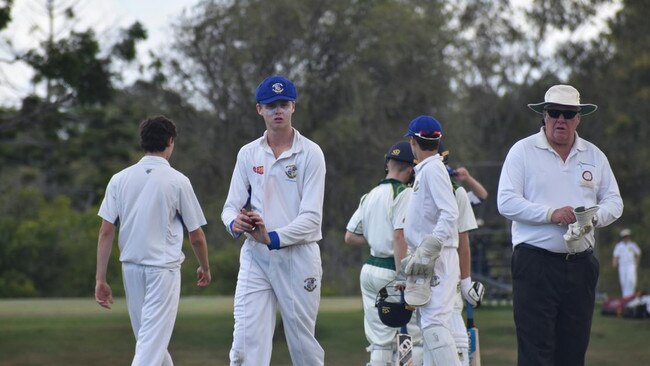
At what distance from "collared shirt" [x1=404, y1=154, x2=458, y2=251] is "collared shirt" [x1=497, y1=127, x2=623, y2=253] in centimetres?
45

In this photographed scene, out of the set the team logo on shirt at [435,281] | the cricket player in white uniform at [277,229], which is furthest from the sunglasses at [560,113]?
the cricket player in white uniform at [277,229]

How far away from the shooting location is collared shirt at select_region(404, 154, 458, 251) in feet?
30.0

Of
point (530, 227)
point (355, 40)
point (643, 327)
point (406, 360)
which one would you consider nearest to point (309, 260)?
point (530, 227)

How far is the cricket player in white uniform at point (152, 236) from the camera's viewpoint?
9.53m

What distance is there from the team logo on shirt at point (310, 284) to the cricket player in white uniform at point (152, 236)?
4.12ft

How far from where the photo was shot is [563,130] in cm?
880

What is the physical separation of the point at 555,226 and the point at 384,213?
9.40ft

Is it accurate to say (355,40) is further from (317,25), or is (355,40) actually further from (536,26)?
(536,26)

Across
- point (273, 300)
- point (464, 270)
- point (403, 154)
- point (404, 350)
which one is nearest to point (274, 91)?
point (273, 300)

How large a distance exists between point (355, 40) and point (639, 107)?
1222 inches

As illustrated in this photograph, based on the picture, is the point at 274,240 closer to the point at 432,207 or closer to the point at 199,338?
the point at 432,207

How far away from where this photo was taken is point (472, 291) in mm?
10547

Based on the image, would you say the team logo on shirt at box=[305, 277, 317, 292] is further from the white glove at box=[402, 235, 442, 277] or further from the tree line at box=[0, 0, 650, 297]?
the tree line at box=[0, 0, 650, 297]

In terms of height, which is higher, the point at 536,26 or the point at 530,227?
the point at 536,26
